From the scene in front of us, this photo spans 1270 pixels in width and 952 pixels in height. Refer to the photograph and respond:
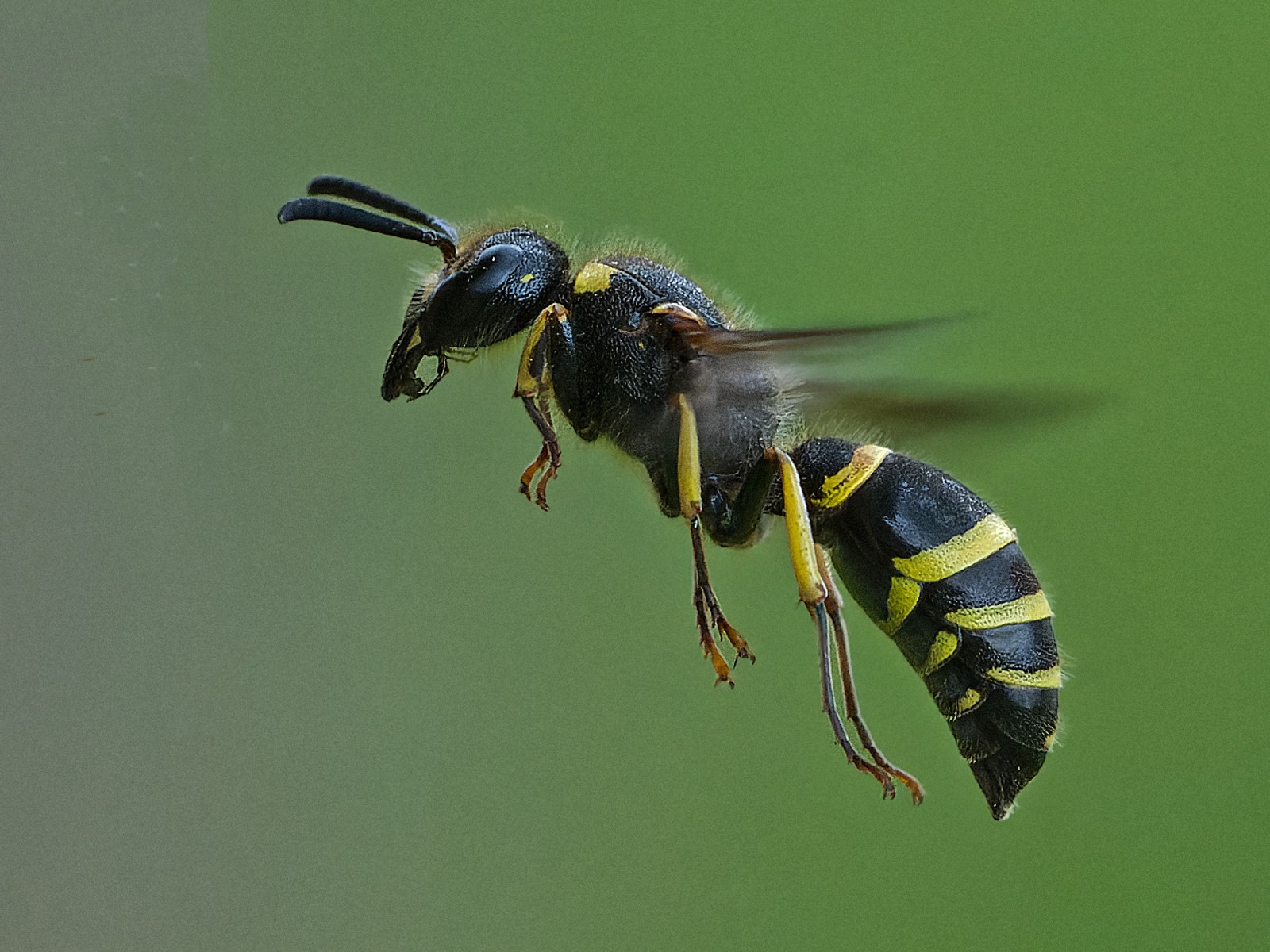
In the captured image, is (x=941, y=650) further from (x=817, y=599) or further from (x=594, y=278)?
(x=594, y=278)

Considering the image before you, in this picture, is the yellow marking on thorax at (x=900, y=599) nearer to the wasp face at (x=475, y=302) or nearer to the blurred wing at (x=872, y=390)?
the blurred wing at (x=872, y=390)

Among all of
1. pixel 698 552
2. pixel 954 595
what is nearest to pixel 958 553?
pixel 954 595

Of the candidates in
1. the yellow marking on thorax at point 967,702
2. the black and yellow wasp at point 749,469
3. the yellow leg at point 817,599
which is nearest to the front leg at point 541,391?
the black and yellow wasp at point 749,469

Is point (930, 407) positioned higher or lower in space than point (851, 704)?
higher

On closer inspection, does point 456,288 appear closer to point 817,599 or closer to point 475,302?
point 475,302

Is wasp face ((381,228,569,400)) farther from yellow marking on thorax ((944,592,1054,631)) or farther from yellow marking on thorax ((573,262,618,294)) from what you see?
yellow marking on thorax ((944,592,1054,631))

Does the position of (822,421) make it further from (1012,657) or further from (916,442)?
(1012,657)

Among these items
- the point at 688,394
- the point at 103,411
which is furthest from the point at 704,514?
the point at 103,411

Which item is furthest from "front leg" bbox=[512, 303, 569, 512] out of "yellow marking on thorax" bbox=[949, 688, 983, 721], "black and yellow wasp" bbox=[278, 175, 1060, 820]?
"yellow marking on thorax" bbox=[949, 688, 983, 721]
